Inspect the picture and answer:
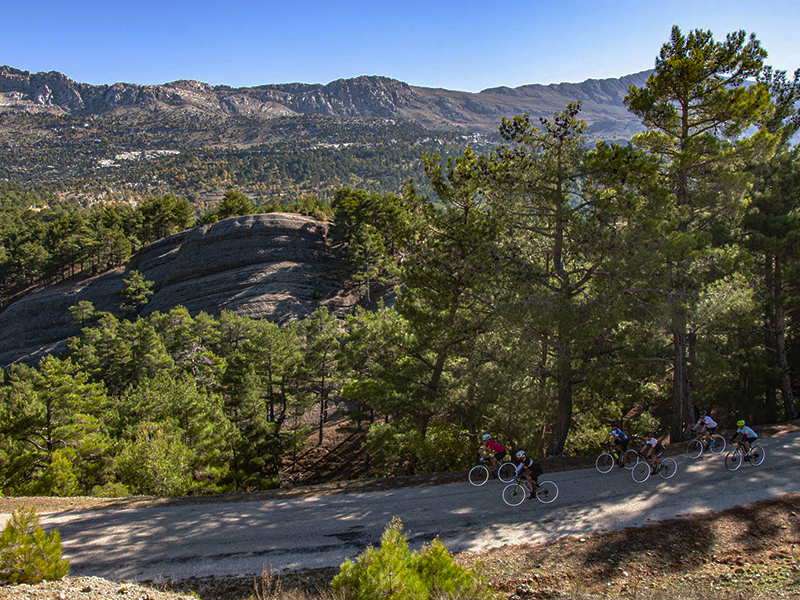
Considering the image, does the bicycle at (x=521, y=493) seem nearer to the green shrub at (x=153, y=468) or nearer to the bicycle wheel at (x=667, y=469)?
the bicycle wheel at (x=667, y=469)

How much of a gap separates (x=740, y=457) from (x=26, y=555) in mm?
17578

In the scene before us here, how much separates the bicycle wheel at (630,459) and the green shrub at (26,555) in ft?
47.9

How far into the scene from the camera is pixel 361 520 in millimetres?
11906

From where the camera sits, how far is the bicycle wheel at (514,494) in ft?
→ 40.8

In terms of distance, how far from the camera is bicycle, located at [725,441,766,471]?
45.6 ft

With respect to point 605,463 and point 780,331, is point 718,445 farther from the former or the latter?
point 780,331

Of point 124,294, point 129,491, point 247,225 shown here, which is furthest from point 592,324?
point 124,294

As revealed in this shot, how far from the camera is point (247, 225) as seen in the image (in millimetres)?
58188

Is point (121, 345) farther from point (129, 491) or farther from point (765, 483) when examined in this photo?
point (765, 483)

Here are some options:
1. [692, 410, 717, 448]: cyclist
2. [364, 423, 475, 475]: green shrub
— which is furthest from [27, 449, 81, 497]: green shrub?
[692, 410, 717, 448]: cyclist

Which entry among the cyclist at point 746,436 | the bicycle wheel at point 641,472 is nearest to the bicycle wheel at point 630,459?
the bicycle wheel at point 641,472

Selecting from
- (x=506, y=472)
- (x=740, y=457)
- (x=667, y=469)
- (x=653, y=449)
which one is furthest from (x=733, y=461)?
(x=506, y=472)

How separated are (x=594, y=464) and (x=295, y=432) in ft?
59.0

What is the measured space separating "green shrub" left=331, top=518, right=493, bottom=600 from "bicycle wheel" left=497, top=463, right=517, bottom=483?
6938 millimetres
